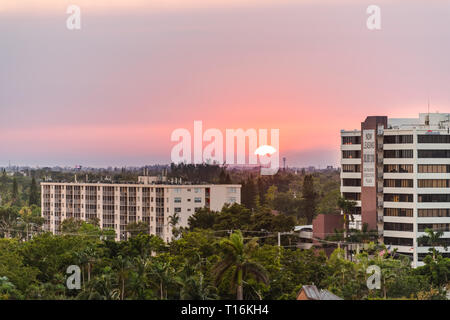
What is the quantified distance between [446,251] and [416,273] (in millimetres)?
15823

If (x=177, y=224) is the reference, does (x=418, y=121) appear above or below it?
above

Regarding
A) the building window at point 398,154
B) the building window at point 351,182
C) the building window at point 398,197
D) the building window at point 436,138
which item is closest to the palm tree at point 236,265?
the building window at point 398,197

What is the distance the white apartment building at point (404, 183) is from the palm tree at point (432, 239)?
42cm

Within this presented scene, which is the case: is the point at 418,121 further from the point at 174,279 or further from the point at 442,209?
the point at 174,279

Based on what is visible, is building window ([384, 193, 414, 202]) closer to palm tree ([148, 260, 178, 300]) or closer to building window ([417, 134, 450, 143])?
building window ([417, 134, 450, 143])

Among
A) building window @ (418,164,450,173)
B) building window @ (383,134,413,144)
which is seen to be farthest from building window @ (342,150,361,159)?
building window @ (418,164,450,173)

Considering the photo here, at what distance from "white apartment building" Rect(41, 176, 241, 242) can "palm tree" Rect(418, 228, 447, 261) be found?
27.5 metres

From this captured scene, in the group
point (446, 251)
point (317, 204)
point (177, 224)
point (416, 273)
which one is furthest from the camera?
point (317, 204)

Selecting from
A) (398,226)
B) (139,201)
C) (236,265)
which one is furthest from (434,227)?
(139,201)

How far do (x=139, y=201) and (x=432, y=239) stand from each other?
114 feet

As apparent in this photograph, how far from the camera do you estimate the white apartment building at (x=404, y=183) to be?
Answer: 5988 cm

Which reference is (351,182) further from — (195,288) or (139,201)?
(195,288)

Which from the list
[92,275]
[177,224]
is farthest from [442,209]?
[92,275]

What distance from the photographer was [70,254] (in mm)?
37625
